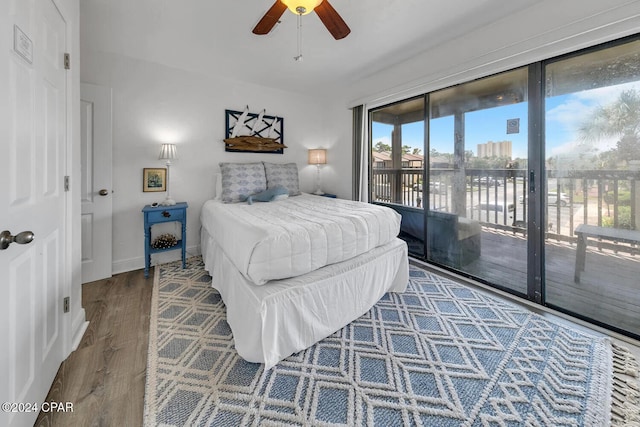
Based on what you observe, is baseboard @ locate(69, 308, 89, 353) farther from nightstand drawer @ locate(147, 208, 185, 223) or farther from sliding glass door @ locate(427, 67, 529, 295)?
sliding glass door @ locate(427, 67, 529, 295)

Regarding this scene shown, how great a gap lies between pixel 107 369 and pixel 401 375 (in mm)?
1765

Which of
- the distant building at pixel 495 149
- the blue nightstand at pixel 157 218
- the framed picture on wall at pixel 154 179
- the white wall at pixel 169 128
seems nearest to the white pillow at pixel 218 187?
the white wall at pixel 169 128

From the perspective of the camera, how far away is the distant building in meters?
2.56

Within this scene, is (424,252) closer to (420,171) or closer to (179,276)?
(420,171)

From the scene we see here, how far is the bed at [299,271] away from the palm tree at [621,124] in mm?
1672

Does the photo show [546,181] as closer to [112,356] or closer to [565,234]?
[565,234]

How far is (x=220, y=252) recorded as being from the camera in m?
2.44

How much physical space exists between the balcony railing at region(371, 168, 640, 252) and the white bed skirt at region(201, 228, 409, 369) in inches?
52.1

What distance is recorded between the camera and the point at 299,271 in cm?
177

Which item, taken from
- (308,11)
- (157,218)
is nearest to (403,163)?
(308,11)

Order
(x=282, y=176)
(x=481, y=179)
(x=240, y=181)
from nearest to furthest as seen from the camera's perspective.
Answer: (x=481, y=179) < (x=240, y=181) < (x=282, y=176)

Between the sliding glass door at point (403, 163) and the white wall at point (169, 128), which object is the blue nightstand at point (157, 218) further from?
the sliding glass door at point (403, 163)

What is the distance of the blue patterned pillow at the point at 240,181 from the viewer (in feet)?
11.0

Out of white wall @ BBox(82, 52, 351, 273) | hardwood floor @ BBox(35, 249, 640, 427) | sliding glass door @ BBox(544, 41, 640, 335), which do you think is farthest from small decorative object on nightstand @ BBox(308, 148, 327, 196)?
sliding glass door @ BBox(544, 41, 640, 335)
